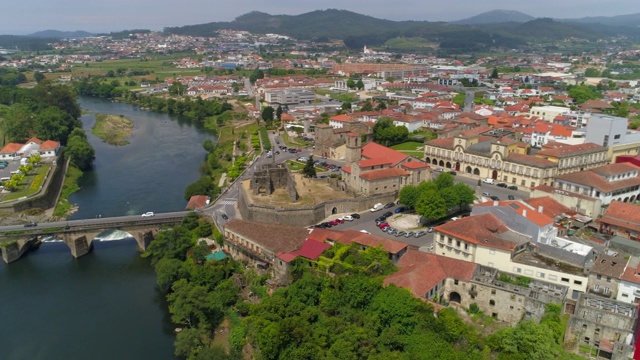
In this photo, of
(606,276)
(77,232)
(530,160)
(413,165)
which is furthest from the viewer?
(413,165)

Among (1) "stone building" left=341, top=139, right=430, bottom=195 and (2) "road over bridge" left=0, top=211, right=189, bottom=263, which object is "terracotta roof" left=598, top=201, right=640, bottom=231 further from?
(2) "road over bridge" left=0, top=211, right=189, bottom=263

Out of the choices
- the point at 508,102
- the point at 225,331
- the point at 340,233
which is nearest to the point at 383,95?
the point at 508,102

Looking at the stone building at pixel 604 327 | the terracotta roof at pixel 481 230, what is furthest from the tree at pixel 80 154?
the stone building at pixel 604 327

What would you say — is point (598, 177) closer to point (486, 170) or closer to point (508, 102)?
point (486, 170)

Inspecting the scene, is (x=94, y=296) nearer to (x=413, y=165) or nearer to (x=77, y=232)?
(x=77, y=232)

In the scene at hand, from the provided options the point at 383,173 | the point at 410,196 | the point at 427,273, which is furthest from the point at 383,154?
the point at 427,273

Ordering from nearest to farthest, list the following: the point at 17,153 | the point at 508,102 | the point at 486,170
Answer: the point at 486,170 < the point at 17,153 < the point at 508,102
